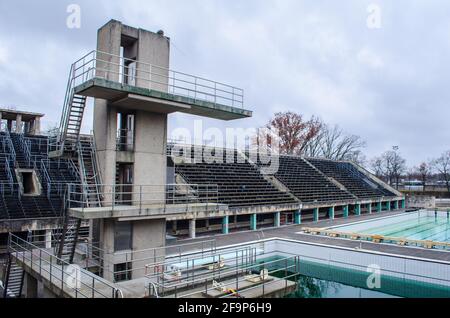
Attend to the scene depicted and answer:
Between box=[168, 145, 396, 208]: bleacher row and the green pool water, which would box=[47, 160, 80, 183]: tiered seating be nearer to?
box=[168, 145, 396, 208]: bleacher row

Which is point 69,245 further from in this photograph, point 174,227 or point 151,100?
point 174,227

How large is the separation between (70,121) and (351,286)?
1029 cm

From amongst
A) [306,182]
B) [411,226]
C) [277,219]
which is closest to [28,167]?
[277,219]

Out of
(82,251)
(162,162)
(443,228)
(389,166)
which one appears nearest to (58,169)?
(82,251)

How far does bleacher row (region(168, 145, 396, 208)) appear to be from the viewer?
2086cm

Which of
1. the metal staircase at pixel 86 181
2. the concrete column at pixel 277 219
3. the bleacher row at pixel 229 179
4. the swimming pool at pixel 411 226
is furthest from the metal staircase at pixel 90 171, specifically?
the swimming pool at pixel 411 226

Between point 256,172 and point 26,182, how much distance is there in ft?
49.6

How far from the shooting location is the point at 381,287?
1153 cm

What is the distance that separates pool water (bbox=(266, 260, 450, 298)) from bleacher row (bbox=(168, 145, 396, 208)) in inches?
288

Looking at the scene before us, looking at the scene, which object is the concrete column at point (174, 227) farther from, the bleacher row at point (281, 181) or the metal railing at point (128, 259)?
the metal railing at point (128, 259)

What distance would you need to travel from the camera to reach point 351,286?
38.2 ft

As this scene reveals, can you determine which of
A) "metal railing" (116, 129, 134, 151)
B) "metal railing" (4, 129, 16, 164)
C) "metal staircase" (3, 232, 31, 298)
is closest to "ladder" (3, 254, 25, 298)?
"metal staircase" (3, 232, 31, 298)

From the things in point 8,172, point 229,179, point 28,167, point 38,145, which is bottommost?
point 229,179

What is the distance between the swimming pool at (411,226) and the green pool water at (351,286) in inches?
264
